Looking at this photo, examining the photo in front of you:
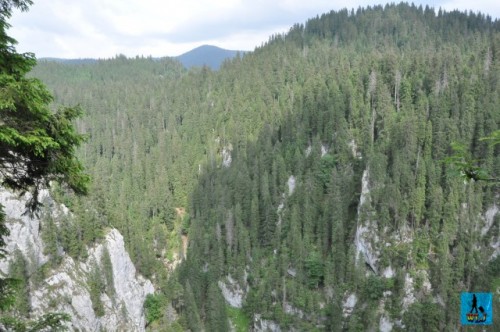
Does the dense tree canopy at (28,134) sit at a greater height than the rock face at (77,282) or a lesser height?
greater

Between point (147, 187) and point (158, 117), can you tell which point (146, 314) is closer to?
point (147, 187)

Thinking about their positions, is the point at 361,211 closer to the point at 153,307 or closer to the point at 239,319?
the point at 239,319

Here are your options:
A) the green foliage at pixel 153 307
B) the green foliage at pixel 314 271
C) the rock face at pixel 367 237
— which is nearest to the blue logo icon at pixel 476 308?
the rock face at pixel 367 237

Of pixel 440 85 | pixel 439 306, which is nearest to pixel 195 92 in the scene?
pixel 440 85

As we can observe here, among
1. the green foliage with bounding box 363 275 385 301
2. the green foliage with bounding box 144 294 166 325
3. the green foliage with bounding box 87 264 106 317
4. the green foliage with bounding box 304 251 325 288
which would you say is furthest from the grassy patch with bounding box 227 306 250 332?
the green foliage with bounding box 87 264 106 317

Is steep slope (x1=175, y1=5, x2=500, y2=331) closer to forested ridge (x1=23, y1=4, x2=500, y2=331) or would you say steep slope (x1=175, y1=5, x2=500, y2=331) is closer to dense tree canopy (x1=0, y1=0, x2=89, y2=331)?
forested ridge (x1=23, y1=4, x2=500, y2=331)

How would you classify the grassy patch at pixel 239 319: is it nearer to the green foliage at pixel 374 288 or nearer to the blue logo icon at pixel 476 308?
the green foliage at pixel 374 288
